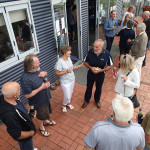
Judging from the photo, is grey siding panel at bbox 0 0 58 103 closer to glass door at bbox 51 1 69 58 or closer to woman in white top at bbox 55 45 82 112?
glass door at bbox 51 1 69 58

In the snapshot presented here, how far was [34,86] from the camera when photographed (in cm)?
250

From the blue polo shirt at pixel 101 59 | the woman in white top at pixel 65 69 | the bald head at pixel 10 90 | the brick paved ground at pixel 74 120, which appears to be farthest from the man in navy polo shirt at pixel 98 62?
the bald head at pixel 10 90

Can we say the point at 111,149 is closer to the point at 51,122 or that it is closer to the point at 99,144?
the point at 99,144

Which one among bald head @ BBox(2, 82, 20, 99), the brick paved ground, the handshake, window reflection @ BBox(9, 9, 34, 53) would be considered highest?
window reflection @ BBox(9, 9, 34, 53)

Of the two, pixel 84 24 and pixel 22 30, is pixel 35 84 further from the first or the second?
pixel 84 24

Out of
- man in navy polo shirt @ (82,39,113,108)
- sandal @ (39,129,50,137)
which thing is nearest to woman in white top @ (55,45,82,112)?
man in navy polo shirt @ (82,39,113,108)

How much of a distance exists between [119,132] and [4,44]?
3201 millimetres

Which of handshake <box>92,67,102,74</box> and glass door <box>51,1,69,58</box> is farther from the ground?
glass door <box>51,1,69,58</box>

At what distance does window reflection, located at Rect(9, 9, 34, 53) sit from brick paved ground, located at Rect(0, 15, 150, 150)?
1.78 m

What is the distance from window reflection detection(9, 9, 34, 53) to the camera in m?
3.44

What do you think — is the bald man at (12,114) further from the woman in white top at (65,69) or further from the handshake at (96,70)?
the handshake at (96,70)

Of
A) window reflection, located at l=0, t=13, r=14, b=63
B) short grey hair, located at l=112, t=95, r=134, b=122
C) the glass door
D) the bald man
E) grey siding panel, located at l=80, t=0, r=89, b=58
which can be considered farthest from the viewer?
grey siding panel, located at l=80, t=0, r=89, b=58

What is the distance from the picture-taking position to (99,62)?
3.32 metres

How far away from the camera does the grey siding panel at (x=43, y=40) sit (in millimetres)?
3627
